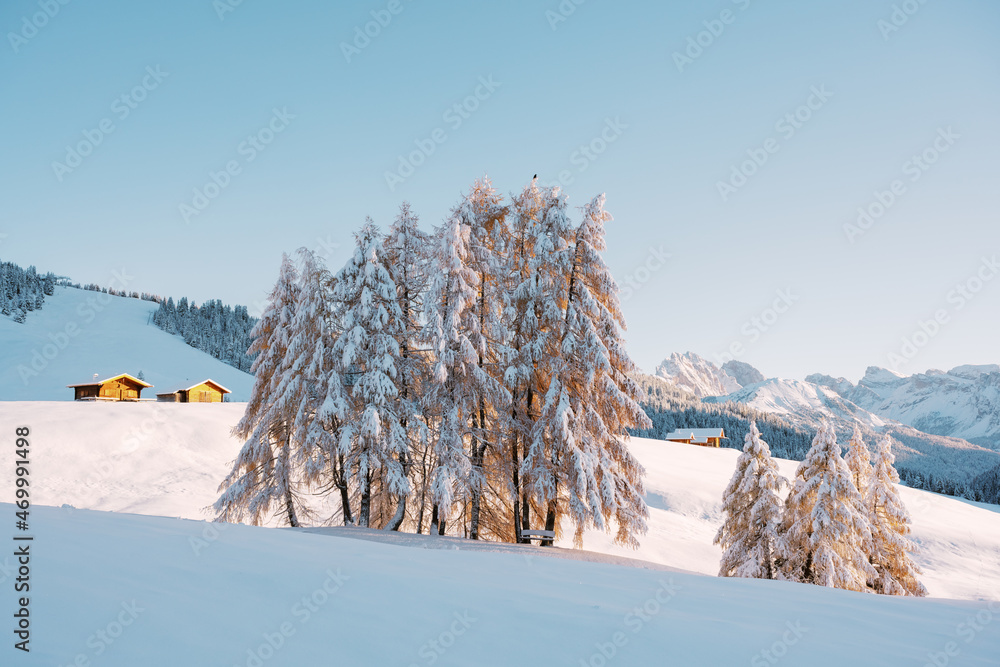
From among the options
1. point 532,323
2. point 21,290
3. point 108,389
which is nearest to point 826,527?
point 532,323

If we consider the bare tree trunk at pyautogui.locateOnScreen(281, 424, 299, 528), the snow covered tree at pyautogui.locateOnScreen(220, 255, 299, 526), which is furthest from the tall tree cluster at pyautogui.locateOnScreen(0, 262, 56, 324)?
the bare tree trunk at pyautogui.locateOnScreen(281, 424, 299, 528)

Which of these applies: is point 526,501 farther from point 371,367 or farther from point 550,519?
point 371,367

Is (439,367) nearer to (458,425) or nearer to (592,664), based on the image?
(458,425)

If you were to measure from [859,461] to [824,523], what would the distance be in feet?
19.8

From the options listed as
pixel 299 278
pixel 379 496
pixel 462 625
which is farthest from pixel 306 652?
pixel 299 278

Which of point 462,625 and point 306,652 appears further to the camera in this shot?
point 462,625

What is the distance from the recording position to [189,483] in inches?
1256

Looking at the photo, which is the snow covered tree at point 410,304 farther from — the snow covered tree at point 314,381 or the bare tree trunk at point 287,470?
the bare tree trunk at point 287,470

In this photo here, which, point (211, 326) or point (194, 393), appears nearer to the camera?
point (194, 393)

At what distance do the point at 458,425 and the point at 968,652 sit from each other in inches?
566

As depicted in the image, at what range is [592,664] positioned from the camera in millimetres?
5246

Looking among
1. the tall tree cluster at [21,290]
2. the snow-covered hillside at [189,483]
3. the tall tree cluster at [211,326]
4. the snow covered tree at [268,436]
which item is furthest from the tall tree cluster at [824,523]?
the tall tree cluster at [21,290]

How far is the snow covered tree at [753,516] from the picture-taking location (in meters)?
22.7

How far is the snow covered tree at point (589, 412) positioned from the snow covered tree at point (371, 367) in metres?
Result: 4.82
